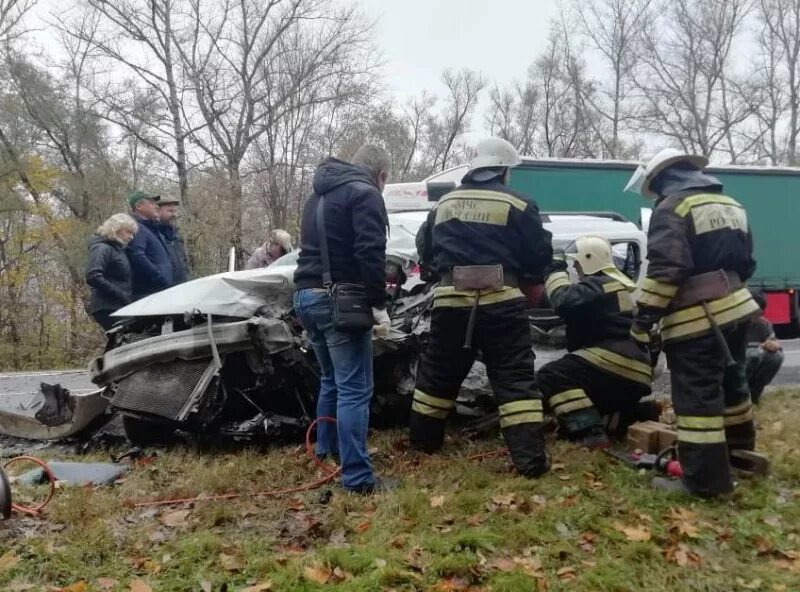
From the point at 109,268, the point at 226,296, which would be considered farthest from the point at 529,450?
the point at 109,268

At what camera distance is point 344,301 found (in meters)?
3.53

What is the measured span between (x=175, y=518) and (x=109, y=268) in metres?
3.10

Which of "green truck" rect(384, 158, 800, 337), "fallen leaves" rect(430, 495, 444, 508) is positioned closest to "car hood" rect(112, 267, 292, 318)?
"fallen leaves" rect(430, 495, 444, 508)

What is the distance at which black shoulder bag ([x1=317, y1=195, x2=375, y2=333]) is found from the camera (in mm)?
3518

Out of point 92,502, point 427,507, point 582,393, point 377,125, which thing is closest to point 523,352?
point 582,393

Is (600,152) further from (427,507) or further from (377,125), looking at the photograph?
(427,507)

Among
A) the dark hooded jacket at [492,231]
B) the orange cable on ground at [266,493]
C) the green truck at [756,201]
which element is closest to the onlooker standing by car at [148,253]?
the orange cable on ground at [266,493]

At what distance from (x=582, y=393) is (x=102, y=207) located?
670 inches

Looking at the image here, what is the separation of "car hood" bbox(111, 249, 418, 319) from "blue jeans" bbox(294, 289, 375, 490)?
2.31ft

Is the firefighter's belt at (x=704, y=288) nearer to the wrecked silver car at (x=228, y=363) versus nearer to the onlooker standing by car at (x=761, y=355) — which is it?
the wrecked silver car at (x=228, y=363)

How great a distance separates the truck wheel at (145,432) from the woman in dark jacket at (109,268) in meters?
1.43

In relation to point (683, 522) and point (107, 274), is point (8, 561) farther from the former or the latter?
point (107, 274)

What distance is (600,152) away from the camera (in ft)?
101

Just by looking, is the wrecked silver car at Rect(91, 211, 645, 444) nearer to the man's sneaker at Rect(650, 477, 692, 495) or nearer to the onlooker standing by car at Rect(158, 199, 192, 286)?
the man's sneaker at Rect(650, 477, 692, 495)
